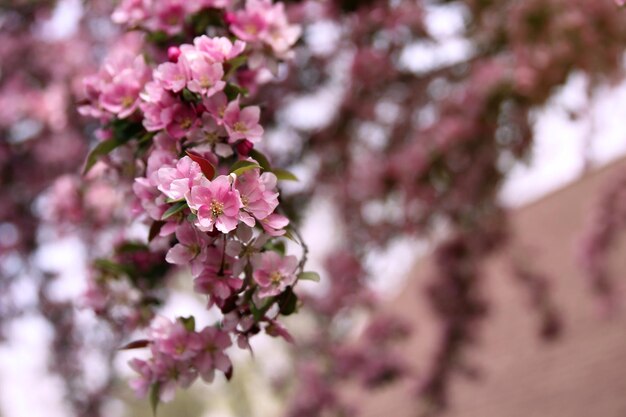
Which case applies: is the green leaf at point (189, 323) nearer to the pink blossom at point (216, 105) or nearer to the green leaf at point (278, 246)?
the green leaf at point (278, 246)

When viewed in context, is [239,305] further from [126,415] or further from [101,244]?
→ [126,415]

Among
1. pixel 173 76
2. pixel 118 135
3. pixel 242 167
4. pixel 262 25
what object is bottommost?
pixel 242 167

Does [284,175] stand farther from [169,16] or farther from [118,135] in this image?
[169,16]

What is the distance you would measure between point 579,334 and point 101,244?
13.7 feet

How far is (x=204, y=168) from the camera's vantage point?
1587 millimetres

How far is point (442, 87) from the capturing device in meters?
5.09

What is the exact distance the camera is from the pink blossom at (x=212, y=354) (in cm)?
186

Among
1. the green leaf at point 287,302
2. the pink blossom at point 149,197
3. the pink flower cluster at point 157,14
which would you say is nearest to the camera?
the pink blossom at point 149,197

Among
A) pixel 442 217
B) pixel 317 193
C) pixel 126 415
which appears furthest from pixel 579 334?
pixel 126 415

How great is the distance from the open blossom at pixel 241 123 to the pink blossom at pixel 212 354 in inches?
17.8

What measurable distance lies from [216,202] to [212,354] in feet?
1.64

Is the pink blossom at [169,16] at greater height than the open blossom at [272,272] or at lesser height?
greater

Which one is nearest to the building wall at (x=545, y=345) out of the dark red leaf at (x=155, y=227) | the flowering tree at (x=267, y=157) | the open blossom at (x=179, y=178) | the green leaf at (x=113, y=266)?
the flowering tree at (x=267, y=157)

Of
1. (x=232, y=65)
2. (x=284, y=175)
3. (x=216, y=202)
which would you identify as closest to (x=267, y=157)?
(x=284, y=175)
